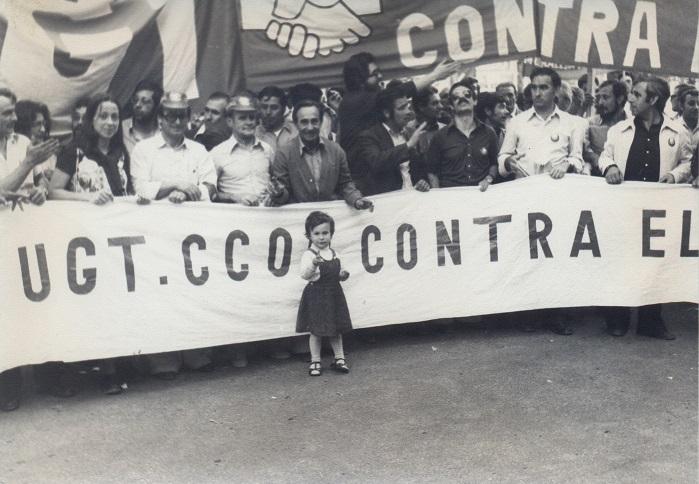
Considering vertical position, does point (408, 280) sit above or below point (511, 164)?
below

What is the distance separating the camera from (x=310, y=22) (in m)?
6.21

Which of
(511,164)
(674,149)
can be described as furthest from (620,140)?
(511,164)

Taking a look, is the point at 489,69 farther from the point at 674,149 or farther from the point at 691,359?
the point at 691,359

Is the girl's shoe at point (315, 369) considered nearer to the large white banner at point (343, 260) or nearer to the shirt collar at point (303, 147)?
the large white banner at point (343, 260)

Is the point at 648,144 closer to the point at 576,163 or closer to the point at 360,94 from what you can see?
the point at 576,163

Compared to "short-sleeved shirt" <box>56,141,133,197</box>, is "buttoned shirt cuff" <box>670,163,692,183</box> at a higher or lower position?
lower

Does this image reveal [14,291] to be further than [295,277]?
→ No

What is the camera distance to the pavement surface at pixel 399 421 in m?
4.29

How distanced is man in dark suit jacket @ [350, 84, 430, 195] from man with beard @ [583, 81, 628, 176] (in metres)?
1.37

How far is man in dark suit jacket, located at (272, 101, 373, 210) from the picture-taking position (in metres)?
5.88

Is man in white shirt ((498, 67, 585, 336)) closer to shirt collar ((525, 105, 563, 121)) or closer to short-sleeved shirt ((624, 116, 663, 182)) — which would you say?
shirt collar ((525, 105, 563, 121))

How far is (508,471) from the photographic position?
13.8ft

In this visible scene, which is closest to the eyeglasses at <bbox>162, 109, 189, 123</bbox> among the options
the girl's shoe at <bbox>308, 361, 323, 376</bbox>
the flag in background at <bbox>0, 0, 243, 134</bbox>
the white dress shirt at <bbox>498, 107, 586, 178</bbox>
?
the flag in background at <bbox>0, 0, 243, 134</bbox>

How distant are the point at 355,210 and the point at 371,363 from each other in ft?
3.78
